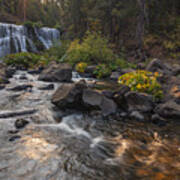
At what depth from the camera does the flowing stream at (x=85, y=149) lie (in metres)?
2.82

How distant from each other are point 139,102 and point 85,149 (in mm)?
2844

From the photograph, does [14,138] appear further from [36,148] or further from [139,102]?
[139,102]

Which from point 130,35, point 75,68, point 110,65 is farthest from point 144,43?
point 75,68

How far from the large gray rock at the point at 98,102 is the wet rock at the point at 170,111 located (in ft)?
4.80

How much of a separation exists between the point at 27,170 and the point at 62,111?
9.86 feet

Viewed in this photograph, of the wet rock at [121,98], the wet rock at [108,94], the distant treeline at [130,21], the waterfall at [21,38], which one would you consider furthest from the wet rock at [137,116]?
the waterfall at [21,38]

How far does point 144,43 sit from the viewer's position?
21.4 m

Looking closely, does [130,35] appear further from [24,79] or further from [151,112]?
[151,112]

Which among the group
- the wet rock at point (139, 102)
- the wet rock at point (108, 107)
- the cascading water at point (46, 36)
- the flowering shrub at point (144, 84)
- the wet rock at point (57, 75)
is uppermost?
the cascading water at point (46, 36)

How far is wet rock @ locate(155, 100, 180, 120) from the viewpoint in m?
5.05

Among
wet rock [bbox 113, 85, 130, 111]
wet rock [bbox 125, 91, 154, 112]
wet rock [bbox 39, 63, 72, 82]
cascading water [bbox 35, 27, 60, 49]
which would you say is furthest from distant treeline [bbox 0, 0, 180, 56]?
wet rock [bbox 125, 91, 154, 112]

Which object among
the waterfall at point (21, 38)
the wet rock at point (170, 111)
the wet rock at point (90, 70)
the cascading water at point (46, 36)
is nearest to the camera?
the wet rock at point (170, 111)

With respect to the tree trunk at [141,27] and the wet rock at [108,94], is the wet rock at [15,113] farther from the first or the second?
the tree trunk at [141,27]

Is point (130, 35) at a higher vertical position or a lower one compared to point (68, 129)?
higher
